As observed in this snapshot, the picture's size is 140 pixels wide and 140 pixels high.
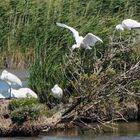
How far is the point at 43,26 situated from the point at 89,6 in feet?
5.27

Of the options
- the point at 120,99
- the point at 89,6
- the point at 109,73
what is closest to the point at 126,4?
the point at 89,6

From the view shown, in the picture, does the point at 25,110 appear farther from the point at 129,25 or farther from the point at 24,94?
the point at 129,25

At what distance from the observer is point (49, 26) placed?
62.6 feet

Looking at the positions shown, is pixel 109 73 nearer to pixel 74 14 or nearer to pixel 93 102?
pixel 93 102

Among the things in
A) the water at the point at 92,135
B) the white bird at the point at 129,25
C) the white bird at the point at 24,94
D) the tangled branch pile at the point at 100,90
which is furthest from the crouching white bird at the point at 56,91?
the white bird at the point at 129,25

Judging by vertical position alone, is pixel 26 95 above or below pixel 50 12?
below

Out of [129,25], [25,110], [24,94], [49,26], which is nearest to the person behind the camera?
[25,110]

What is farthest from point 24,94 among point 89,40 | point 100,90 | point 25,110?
point 89,40

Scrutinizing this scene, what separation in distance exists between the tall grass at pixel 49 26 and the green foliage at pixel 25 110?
5.65 ft

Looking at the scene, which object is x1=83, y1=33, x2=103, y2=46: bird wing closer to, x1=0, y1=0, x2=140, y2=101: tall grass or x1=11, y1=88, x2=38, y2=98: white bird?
x1=0, y1=0, x2=140, y2=101: tall grass

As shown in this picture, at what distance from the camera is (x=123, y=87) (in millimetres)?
14406

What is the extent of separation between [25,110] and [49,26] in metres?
Result: 5.77

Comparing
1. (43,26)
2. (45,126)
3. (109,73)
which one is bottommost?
(45,126)

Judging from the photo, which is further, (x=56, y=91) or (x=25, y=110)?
(x=56, y=91)
